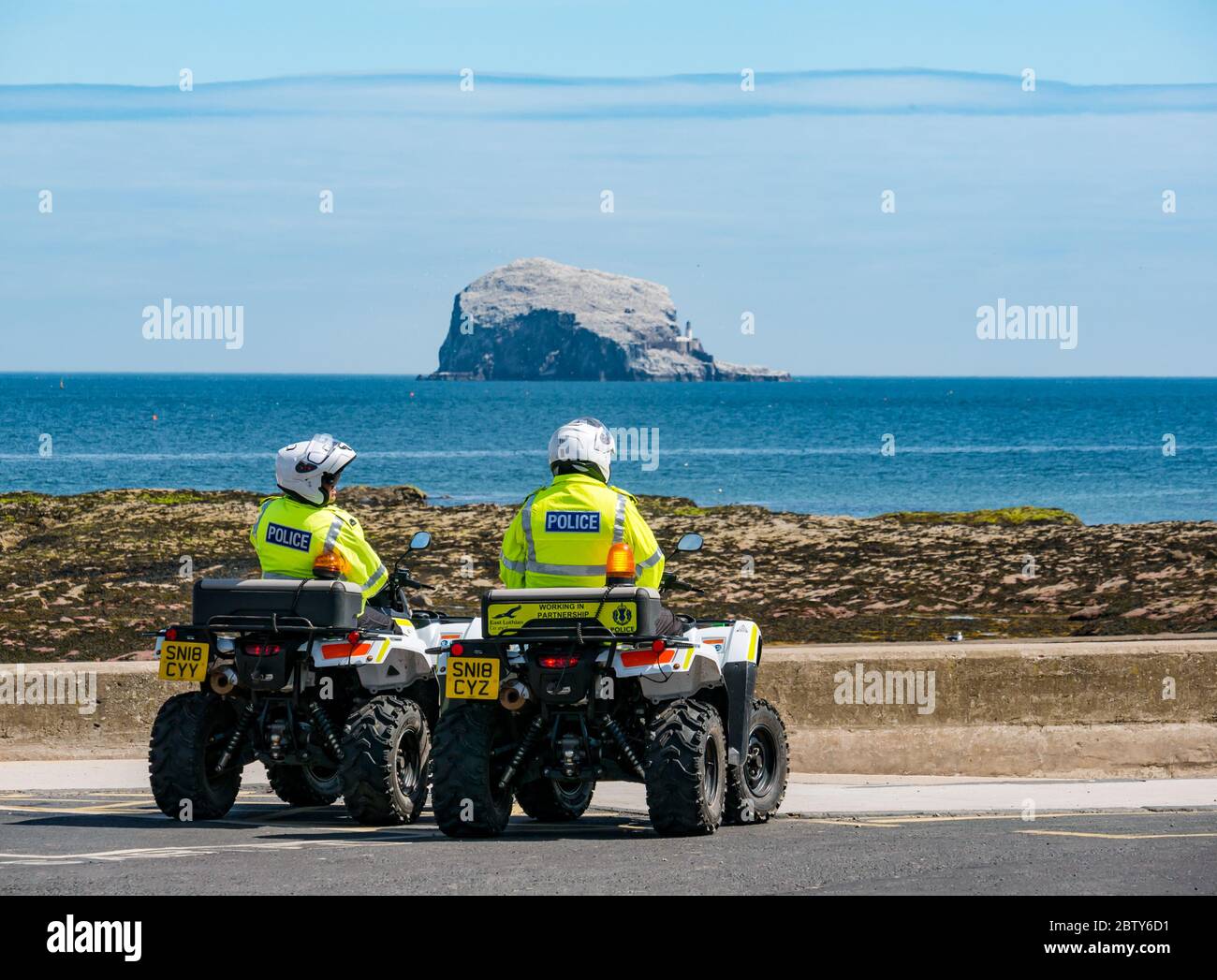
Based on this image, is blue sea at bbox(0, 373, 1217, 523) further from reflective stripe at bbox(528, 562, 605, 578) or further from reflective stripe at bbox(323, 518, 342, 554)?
reflective stripe at bbox(528, 562, 605, 578)

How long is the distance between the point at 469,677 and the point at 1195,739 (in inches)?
220

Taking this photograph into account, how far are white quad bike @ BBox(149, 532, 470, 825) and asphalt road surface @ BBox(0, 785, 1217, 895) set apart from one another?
0.82 ft

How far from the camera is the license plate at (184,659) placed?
10.4m

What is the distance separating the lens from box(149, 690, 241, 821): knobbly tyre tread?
34.5 ft

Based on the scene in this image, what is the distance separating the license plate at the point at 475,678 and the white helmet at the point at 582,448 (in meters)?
1.13

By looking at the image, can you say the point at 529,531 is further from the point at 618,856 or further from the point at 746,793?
the point at 746,793

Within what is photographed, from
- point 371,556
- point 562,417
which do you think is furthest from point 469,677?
point 562,417

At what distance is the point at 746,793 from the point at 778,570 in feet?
53.0

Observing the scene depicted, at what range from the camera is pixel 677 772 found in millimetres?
9539

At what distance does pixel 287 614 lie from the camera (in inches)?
407

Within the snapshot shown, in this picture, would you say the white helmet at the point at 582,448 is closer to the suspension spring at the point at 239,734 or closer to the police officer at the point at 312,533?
the police officer at the point at 312,533
